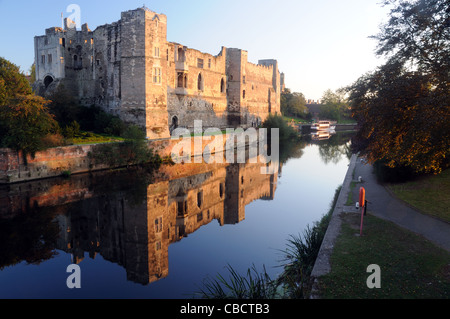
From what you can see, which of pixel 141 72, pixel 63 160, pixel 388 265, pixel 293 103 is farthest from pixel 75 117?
pixel 293 103

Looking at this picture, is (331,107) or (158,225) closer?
(158,225)

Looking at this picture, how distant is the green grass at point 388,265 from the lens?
177 inches

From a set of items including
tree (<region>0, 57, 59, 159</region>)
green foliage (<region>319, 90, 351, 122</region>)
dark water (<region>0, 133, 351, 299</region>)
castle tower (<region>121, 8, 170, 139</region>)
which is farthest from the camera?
green foliage (<region>319, 90, 351, 122</region>)

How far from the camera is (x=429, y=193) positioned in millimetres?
9547

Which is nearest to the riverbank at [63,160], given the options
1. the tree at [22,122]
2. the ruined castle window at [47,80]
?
the tree at [22,122]

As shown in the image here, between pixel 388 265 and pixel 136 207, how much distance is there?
798 centimetres

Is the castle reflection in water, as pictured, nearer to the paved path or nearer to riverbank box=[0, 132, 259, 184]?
riverbank box=[0, 132, 259, 184]

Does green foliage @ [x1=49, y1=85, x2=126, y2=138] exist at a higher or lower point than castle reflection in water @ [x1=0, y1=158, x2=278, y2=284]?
higher

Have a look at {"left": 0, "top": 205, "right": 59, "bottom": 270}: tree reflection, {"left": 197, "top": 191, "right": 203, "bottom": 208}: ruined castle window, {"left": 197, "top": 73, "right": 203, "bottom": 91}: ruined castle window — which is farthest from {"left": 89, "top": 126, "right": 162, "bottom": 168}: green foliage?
{"left": 197, "top": 73, "right": 203, "bottom": 91}: ruined castle window

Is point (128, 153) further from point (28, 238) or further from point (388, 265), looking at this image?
point (388, 265)

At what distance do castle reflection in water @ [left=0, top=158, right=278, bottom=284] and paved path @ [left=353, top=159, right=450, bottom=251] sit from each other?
13.7 ft

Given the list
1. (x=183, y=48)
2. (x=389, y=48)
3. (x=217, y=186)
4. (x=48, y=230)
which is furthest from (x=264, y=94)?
(x=48, y=230)

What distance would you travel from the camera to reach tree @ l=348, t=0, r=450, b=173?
6.72 m

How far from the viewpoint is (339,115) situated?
73.5m
